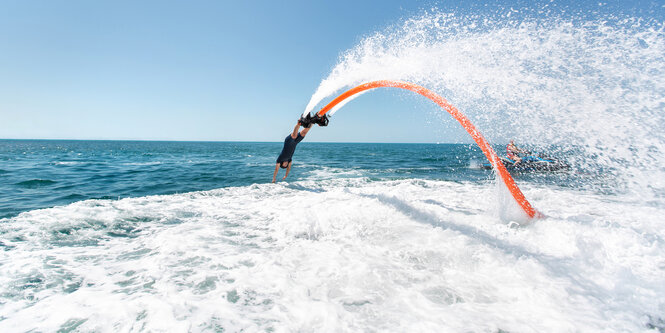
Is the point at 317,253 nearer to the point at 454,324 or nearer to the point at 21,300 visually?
the point at 454,324

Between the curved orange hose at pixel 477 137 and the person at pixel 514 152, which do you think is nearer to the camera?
the curved orange hose at pixel 477 137

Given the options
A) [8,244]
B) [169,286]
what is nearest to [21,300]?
[169,286]

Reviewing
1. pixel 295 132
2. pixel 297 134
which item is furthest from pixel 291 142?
pixel 295 132

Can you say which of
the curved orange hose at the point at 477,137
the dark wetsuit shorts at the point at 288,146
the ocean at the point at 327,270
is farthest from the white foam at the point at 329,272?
the dark wetsuit shorts at the point at 288,146

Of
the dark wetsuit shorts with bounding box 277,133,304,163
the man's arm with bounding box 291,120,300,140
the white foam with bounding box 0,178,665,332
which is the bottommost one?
the white foam with bounding box 0,178,665,332

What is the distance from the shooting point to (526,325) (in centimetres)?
273

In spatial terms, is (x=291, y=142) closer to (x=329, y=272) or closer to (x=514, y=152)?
(x=329, y=272)

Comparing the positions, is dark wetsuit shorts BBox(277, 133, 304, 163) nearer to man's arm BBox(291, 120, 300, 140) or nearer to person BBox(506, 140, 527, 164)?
man's arm BBox(291, 120, 300, 140)

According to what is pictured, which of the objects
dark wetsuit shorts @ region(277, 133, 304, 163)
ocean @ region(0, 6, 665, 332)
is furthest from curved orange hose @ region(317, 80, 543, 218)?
dark wetsuit shorts @ region(277, 133, 304, 163)

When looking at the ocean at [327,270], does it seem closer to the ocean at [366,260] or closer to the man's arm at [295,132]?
the ocean at [366,260]

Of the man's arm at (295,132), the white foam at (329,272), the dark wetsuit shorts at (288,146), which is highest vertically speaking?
the man's arm at (295,132)

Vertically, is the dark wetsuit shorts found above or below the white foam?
above

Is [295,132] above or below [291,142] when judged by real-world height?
above

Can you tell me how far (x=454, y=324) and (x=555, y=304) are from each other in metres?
1.40
